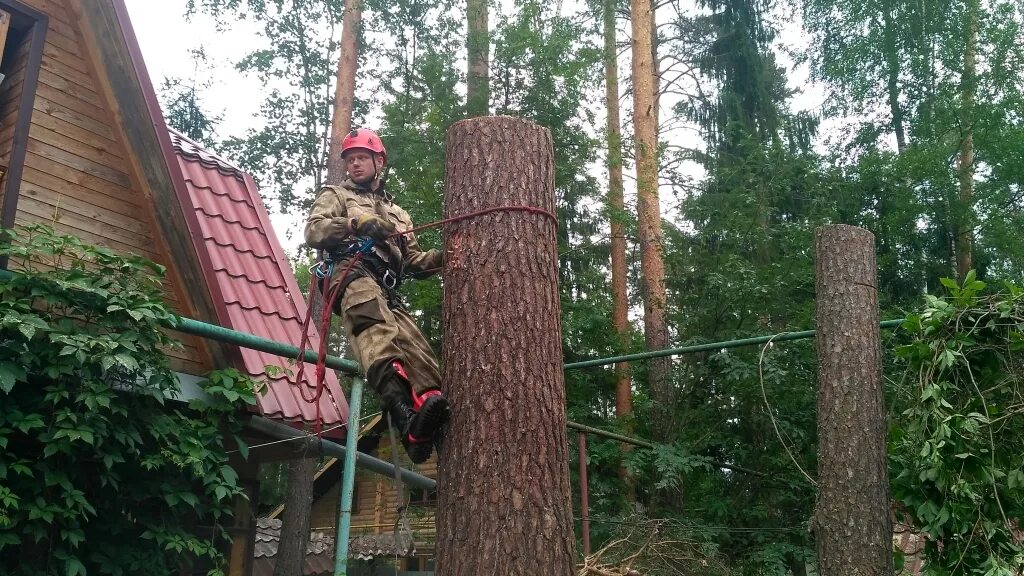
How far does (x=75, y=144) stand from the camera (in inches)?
236

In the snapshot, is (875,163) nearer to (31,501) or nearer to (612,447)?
(612,447)

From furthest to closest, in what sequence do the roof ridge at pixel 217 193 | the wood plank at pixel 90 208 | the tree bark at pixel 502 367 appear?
the roof ridge at pixel 217 193 → the wood plank at pixel 90 208 → the tree bark at pixel 502 367

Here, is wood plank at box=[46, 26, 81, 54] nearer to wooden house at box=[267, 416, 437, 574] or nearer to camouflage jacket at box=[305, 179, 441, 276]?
camouflage jacket at box=[305, 179, 441, 276]

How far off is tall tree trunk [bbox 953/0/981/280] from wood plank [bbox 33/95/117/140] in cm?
1318

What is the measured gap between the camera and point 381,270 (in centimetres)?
424

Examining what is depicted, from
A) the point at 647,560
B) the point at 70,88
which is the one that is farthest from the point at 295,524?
the point at 70,88

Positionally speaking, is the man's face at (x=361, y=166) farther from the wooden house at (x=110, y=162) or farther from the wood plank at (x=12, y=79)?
the wood plank at (x=12, y=79)

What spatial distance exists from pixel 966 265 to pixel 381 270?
13915 mm

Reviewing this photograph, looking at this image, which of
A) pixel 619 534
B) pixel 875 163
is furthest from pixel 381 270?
pixel 875 163

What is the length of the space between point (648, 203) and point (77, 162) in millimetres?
10116

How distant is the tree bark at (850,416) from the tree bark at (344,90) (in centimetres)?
839

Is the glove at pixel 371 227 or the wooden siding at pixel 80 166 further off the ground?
the wooden siding at pixel 80 166

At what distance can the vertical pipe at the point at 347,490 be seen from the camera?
4.05 metres

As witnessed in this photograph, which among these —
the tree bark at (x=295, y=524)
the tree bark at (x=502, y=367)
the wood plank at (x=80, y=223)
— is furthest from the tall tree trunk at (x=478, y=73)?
the tree bark at (x=502, y=367)
